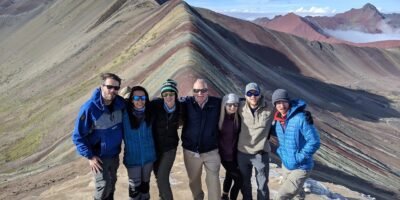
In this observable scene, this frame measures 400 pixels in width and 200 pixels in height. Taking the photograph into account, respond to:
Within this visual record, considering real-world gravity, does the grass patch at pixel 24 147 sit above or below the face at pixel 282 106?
below

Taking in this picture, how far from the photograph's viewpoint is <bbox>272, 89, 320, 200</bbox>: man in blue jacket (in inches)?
329

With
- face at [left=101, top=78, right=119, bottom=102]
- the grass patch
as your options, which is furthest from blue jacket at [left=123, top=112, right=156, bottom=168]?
the grass patch

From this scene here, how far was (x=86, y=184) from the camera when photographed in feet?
42.1

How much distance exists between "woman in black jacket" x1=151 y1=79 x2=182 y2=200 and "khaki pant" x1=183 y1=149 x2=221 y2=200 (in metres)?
0.42

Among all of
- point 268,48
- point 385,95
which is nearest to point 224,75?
point 268,48

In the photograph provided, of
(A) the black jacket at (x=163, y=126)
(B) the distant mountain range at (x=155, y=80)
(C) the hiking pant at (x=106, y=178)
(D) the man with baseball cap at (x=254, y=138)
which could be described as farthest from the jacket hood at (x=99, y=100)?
(B) the distant mountain range at (x=155, y=80)

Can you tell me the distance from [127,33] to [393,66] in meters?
69.7

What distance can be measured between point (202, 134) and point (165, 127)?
689 mm

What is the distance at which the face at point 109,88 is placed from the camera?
8055 mm

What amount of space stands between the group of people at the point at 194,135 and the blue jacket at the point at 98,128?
0.02m

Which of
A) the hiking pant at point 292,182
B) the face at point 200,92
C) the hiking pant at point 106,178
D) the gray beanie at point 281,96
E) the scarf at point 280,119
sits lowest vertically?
the hiking pant at point 292,182

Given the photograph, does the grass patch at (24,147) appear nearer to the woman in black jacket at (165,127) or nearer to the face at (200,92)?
the woman in black jacket at (165,127)

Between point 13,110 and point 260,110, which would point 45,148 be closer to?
point 13,110

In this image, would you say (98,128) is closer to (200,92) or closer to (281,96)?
(200,92)
